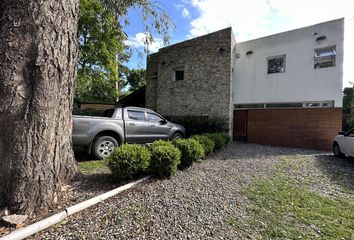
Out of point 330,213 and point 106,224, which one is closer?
point 106,224

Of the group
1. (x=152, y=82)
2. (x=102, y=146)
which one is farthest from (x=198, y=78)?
(x=102, y=146)

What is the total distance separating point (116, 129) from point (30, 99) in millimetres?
4374

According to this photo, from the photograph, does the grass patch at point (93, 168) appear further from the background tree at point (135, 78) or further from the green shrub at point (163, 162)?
the background tree at point (135, 78)

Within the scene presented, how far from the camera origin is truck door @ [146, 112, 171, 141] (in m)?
8.80

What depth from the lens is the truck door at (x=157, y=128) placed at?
880 cm

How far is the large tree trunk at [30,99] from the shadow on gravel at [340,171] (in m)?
6.10

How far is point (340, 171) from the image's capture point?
6.71 meters

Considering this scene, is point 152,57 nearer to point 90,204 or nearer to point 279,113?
point 279,113

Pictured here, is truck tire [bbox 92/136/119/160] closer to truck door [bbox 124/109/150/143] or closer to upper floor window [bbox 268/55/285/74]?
truck door [bbox 124/109/150/143]

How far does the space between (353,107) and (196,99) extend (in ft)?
58.6

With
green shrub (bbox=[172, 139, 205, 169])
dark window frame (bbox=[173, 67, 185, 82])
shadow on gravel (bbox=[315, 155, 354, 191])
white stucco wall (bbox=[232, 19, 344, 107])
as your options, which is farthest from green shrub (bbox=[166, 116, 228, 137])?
green shrub (bbox=[172, 139, 205, 169])

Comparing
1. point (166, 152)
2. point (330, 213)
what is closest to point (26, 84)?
point (166, 152)

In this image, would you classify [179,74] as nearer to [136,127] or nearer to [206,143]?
[136,127]

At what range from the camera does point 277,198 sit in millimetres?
4293
